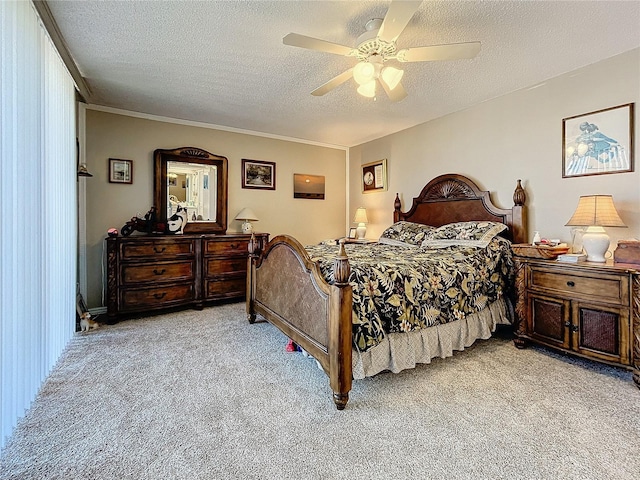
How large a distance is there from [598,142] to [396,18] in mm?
2163

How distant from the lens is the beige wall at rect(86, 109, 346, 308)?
3.53 meters

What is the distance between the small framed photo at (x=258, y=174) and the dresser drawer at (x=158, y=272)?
1.49 meters

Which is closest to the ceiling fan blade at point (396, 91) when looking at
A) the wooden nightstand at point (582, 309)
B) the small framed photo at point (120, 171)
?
the wooden nightstand at point (582, 309)

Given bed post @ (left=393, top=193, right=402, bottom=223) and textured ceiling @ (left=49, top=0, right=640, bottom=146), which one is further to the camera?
bed post @ (left=393, top=193, right=402, bottom=223)

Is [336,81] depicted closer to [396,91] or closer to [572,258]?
[396,91]

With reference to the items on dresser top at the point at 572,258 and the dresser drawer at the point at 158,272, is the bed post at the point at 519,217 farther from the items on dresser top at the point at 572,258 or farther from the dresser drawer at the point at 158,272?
the dresser drawer at the point at 158,272

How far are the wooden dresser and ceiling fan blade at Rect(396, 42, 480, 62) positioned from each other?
276cm

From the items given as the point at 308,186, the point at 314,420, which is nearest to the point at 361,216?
the point at 308,186

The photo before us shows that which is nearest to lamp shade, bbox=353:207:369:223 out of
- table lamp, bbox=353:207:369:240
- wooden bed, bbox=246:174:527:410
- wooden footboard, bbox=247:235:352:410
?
table lamp, bbox=353:207:369:240

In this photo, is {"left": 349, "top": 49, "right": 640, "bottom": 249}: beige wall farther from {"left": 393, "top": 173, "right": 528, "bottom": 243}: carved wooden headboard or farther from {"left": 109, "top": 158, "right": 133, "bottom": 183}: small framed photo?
{"left": 109, "top": 158, "right": 133, "bottom": 183}: small framed photo

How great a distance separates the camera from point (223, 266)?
3.89 metres

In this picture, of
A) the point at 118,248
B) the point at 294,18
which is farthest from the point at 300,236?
the point at 294,18

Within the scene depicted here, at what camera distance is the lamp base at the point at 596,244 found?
7.45ft

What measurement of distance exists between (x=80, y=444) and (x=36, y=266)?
3.66 feet
